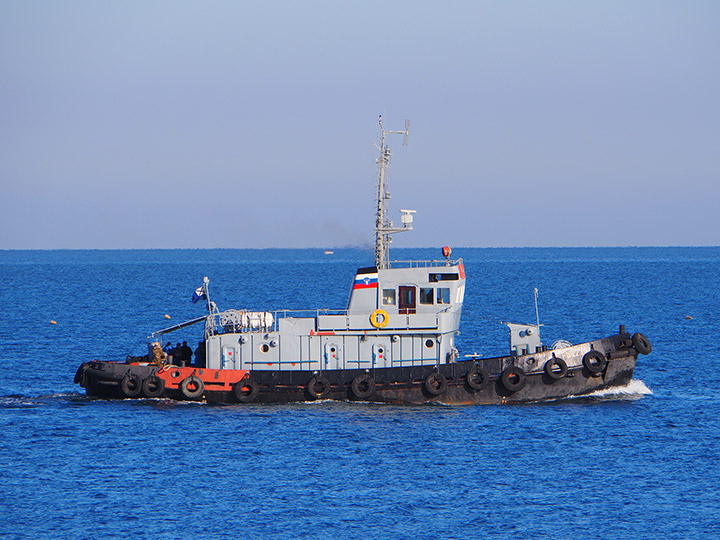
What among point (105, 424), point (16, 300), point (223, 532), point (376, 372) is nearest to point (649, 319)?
point (376, 372)

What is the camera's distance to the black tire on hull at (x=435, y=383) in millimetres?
36500

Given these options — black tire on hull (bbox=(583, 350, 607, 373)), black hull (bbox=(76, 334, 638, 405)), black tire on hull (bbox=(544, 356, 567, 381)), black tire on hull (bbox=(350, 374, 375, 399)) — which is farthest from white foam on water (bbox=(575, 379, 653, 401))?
black tire on hull (bbox=(350, 374, 375, 399))

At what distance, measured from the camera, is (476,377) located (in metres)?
37.1

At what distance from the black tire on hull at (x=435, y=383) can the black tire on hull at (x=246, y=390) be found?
6323 millimetres

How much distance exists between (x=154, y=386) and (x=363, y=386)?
802 cm

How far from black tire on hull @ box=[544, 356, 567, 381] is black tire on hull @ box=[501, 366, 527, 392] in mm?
916

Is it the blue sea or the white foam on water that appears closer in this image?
the blue sea

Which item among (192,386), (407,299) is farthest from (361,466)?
(192,386)

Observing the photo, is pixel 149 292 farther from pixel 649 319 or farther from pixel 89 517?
pixel 89 517

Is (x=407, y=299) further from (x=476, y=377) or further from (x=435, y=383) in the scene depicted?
(x=476, y=377)

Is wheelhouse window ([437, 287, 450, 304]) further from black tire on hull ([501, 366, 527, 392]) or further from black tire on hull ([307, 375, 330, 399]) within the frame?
black tire on hull ([307, 375, 330, 399])

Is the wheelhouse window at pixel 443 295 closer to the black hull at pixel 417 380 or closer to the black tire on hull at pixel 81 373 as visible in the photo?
the black hull at pixel 417 380

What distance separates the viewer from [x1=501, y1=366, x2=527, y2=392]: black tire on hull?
3703cm

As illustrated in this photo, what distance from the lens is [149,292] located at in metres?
117
